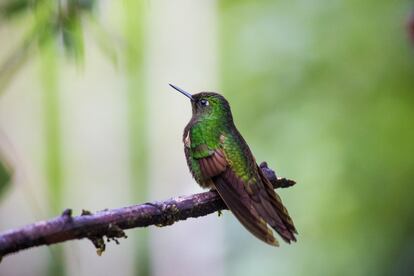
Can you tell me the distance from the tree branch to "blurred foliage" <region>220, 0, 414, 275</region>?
1.81m

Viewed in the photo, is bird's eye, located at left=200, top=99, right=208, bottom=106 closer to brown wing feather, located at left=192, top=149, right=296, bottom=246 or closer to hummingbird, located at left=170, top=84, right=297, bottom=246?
hummingbird, located at left=170, top=84, right=297, bottom=246

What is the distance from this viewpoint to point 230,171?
5.93 ft

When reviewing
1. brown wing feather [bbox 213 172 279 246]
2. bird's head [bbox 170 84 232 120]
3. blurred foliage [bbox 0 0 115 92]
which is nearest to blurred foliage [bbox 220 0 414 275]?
bird's head [bbox 170 84 232 120]

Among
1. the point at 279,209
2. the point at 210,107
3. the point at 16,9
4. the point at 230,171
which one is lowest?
the point at 279,209

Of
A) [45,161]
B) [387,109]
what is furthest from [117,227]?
[45,161]

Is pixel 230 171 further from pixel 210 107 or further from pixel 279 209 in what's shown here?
pixel 210 107

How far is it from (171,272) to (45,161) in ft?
3.90

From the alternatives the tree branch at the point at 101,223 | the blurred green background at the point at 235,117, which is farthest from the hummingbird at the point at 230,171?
the blurred green background at the point at 235,117

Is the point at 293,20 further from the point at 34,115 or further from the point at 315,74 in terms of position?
the point at 34,115

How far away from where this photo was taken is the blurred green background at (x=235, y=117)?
121 inches

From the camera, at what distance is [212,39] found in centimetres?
461

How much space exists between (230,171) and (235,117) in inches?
82.0

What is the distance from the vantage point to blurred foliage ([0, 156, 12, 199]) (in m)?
0.90

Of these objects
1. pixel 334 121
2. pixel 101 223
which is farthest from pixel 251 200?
pixel 334 121
